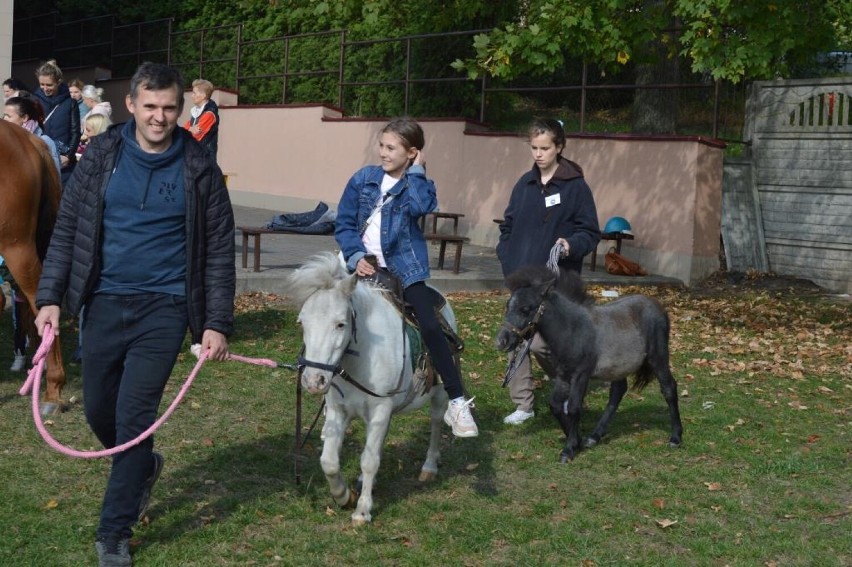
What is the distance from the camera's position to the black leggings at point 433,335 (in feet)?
21.0

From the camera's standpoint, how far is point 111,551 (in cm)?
518

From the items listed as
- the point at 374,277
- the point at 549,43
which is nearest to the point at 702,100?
the point at 549,43

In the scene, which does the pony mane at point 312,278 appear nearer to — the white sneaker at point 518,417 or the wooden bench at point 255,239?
the white sneaker at point 518,417

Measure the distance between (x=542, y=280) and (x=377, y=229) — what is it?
1274mm

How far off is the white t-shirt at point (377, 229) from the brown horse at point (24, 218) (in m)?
2.72

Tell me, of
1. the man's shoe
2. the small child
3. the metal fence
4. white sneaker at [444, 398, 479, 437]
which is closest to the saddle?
the small child

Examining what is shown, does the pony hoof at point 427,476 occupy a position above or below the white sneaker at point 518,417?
below

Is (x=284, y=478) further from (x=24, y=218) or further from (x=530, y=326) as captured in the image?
(x=24, y=218)

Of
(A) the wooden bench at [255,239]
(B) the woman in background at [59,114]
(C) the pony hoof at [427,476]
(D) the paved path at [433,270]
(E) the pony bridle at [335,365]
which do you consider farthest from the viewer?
(A) the wooden bench at [255,239]

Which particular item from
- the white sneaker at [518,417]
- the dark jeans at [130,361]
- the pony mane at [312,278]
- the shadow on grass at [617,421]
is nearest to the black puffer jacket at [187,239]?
the dark jeans at [130,361]

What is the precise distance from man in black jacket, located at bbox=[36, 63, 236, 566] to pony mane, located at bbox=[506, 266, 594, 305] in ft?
7.72

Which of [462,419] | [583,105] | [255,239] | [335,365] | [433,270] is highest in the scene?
[583,105]

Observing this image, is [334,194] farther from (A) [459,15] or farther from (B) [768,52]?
(B) [768,52]

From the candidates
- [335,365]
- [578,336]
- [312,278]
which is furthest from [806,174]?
[335,365]
